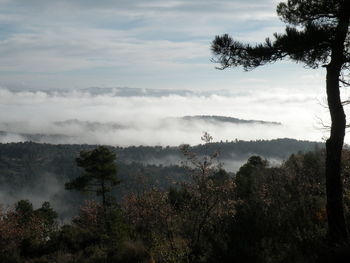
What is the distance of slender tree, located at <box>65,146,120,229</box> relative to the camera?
33.2m

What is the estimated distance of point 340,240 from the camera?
7617mm

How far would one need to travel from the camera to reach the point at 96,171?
→ 33.6 metres

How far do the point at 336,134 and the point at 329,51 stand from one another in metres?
1.98

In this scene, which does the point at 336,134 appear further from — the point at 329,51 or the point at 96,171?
the point at 96,171

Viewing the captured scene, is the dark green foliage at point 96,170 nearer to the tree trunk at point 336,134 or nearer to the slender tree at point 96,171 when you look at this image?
the slender tree at point 96,171

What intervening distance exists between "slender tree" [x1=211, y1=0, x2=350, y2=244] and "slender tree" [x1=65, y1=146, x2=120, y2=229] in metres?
25.8

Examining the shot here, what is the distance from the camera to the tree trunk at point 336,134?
8.27 meters

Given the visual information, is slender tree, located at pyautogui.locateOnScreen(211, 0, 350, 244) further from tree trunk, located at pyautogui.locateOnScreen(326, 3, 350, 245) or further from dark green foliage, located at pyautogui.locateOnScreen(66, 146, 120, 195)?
dark green foliage, located at pyautogui.locateOnScreen(66, 146, 120, 195)

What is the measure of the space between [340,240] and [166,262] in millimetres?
3456

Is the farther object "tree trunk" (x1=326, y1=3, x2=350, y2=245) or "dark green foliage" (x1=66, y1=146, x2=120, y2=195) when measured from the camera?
"dark green foliage" (x1=66, y1=146, x2=120, y2=195)

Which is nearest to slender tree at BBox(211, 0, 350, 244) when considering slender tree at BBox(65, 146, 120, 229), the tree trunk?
the tree trunk

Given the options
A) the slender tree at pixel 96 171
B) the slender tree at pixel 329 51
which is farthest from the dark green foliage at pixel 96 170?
the slender tree at pixel 329 51

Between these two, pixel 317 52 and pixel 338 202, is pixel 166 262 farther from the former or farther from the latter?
pixel 317 52

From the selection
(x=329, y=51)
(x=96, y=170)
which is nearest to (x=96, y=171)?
(x=96, y=170)
